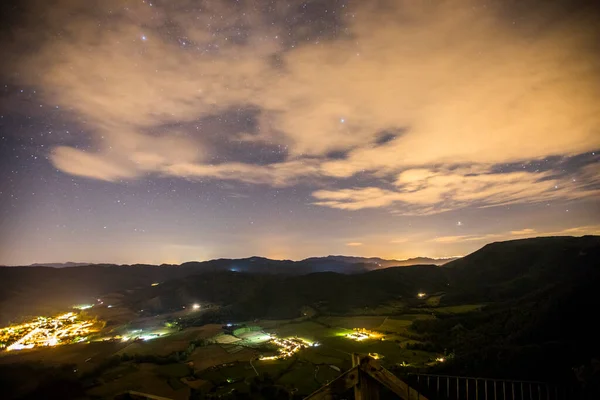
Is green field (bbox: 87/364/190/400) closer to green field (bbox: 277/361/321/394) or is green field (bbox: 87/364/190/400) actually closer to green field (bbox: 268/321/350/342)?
green field (bbox: 277/361/321/394)

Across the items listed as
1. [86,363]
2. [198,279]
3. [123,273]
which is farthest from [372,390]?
[123,273]

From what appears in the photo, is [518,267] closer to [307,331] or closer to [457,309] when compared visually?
[457,309]

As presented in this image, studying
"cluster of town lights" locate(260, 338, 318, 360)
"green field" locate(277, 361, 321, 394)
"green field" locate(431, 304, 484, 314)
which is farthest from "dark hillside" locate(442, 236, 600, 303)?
"green field" locate(277, 361, 321, 394)

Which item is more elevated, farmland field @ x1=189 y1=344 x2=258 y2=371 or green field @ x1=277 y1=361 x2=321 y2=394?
green field @ x1=277 y1=361 x2=321 y2=394

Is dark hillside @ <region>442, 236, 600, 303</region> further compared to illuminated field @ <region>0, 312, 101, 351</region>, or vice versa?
dark hillside @ <region>442, 236, 600, 303</region>

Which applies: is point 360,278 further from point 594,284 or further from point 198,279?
point 594,284

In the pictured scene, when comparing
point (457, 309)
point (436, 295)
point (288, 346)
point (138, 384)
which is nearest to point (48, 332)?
point (138, 384)

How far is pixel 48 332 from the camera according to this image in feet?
274

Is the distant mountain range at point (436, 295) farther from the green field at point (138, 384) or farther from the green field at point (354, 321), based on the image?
the green field at point (138, 384)

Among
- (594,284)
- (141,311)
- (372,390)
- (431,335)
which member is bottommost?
(141,311)

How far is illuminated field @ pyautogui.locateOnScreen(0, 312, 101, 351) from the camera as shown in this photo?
240ft

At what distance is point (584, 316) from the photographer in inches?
1202

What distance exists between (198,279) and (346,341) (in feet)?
306

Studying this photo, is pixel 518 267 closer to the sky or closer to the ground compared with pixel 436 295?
closer to the sky
